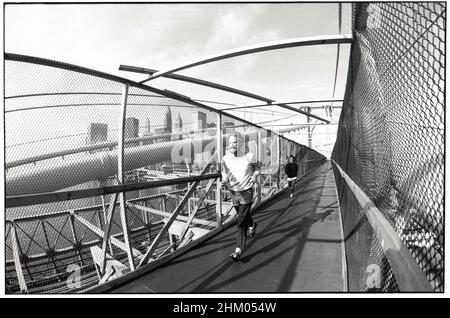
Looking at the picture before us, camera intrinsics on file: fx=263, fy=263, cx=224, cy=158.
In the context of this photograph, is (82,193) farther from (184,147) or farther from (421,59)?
(184,147)

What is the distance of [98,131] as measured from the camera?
3342 millimetres

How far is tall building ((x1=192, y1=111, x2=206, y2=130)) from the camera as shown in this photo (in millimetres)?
4943

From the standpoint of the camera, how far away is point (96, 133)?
3361 millimetres

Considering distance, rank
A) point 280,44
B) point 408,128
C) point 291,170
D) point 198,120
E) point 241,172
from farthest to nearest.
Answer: point 291,170, point 198,120, point 280,44, point 241,172, point 408,128

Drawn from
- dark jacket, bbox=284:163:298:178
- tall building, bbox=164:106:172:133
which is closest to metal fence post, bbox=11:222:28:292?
tall building, bbox=164:106:172:133

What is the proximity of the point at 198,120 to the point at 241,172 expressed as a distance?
1.83m

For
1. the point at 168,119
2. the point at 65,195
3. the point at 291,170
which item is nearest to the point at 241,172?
the point at 168,119

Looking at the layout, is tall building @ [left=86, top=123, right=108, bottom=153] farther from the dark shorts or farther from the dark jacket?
the dark jacket

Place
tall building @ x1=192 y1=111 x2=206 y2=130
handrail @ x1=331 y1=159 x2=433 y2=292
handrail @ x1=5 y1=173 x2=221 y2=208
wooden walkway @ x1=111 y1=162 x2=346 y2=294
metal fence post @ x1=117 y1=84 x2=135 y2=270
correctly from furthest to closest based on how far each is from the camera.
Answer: tall building @ x1=192 y1=111 x2=206 y2=130 < metal fence post @ x1=117 y1=84 x2=135 y2=270 < wooden walkway @ x1=111 y1=162 x2=346 y2=294 < handrail @ x1=5 y1=173 x2=221 y2=208 < handrail @ x1=331 y1=159 x2=433 y2=292

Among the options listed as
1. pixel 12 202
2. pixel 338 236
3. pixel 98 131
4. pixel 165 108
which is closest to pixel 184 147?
pixel 165 108

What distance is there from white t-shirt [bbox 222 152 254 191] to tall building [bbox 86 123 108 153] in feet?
5.57

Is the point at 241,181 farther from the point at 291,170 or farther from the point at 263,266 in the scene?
the point at 291,170

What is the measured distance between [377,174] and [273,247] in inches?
76.2

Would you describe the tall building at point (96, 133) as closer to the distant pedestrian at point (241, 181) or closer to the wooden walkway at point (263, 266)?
the distant pedestrian at point (241, 181)
